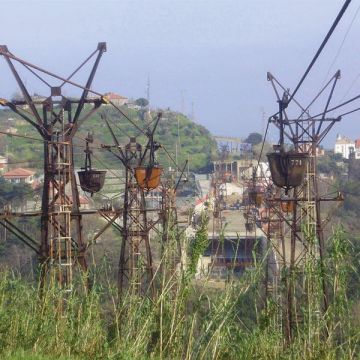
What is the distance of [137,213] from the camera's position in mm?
20656

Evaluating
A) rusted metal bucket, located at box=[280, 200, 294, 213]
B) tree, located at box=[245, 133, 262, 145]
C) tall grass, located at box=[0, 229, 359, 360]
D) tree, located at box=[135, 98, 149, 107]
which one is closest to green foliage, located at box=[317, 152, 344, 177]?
tree, located at box=[245, 133, 262, 145]

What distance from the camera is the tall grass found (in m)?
7.89

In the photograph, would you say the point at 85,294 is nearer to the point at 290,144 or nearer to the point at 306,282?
the point at 306,282

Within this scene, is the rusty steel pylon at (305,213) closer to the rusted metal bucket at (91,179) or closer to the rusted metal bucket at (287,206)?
the rusted metal bucket at (287,206)

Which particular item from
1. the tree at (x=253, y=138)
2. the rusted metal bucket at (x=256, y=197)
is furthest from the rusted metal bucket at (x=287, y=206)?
the tree at (x=253, y=138)

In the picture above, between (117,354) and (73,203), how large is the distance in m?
7.00

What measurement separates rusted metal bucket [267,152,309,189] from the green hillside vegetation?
173ft

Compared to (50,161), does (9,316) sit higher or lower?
lower

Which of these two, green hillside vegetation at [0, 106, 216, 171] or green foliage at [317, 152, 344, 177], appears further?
green foliage at [317, 152, 344, 177]

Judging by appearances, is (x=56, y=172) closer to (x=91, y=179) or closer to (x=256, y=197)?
(x=91, y=179)

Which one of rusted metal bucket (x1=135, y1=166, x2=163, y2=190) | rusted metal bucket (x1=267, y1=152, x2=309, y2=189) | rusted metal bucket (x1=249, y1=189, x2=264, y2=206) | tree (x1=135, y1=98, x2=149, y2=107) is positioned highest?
tree (x1=135, y1=98, x2=149, y2=107)

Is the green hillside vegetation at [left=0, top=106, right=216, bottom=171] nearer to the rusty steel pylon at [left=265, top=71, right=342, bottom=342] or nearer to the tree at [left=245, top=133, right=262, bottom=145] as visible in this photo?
the tree at [left=245, top=133, right=262, bottom=145]

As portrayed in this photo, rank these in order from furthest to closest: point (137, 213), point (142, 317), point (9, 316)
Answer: point (137, 213)
point (9, 316)
point (142, 317)

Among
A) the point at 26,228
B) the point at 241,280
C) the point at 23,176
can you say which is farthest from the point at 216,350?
the point at 23,176
